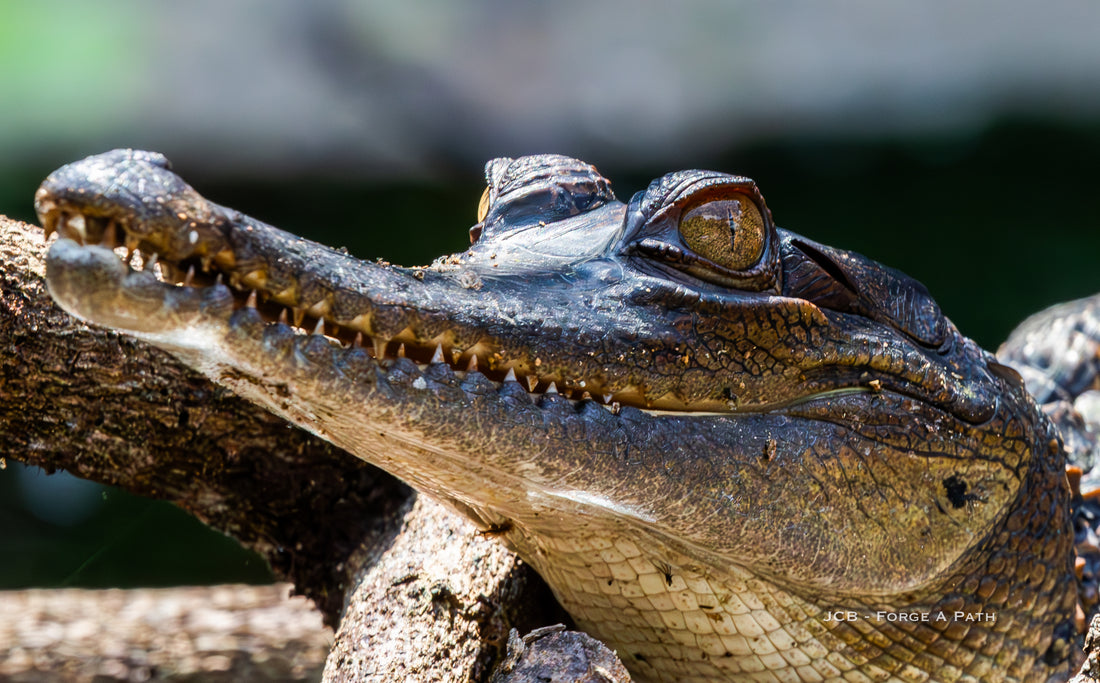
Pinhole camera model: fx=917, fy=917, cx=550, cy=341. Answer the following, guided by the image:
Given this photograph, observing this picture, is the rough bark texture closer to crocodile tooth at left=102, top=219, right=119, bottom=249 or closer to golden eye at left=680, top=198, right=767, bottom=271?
golden eye at left=680, top=198, right=767, bottom=271

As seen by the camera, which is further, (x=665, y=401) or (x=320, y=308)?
(x=665, y=401)

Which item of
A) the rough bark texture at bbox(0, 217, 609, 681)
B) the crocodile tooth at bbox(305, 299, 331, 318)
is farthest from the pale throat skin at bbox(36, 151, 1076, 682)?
the rough bark texture at bbox(0, 217, 609, 681)

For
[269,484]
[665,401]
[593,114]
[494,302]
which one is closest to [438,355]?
[494,302]

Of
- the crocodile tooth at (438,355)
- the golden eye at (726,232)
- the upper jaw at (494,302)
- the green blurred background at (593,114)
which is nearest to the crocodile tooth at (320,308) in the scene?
the upper jaw at (494,302)

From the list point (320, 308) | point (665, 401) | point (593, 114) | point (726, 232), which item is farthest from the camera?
point (593, 114)

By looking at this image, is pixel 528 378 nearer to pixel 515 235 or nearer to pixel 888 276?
pixel 515 235

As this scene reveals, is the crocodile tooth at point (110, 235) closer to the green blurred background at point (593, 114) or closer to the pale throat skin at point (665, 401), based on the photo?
the pale throat skin at point (665, 401)

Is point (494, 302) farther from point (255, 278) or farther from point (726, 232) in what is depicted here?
point (726, 232)
